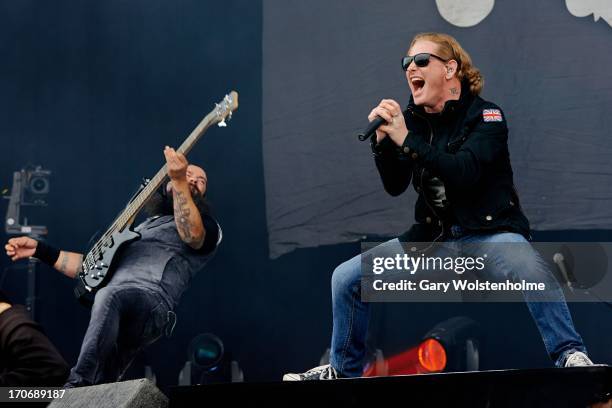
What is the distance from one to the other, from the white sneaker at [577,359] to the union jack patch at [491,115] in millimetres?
1035

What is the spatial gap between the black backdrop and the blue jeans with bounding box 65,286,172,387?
83 cm

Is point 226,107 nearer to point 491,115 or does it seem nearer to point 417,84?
point 417,84

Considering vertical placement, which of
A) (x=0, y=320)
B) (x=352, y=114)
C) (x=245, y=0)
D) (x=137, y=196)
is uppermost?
(x=245, y=0)

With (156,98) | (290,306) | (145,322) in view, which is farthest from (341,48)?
(145,322)

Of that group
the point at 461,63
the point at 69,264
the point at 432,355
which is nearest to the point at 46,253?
the point at 69,264

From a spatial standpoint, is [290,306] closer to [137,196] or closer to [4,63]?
[137,196]

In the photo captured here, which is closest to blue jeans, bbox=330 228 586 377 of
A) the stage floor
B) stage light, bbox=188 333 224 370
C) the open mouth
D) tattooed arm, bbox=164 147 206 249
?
the open mouth

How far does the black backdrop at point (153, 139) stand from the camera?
594cm

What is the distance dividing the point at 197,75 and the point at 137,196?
101cm

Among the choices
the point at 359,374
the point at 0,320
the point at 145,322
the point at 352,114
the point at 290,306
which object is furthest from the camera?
the point at 290,306

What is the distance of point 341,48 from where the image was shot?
18.4 feet

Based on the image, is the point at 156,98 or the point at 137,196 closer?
the point at 137,196

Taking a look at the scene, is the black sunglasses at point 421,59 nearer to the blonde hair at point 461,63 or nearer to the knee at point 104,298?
the blonde hair at point 461,63

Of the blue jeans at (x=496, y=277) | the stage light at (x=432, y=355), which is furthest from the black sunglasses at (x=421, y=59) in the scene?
the stage light at (x=432, y=355)
